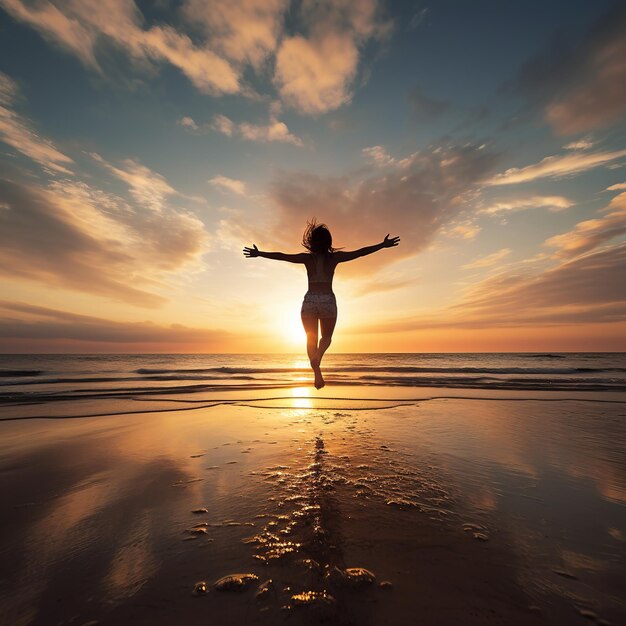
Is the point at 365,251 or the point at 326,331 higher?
the point at 365,251

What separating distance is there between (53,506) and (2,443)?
2.91 m

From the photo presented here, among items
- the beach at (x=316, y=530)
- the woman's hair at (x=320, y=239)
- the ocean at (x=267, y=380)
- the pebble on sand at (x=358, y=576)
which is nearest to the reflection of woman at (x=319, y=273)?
the woman's hair at (x=320, y=239)

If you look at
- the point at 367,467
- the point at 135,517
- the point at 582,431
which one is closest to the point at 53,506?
the point at 135,517

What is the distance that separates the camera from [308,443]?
380cm

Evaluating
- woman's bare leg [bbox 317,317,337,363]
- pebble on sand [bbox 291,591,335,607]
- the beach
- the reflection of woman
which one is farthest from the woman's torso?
pebble on sand [bbox 291,591,335,607]

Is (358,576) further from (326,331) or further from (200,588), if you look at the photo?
(326,331)

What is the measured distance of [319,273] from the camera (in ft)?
20.4

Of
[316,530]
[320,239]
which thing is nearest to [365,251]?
[320,239]

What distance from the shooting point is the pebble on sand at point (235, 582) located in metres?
1.37

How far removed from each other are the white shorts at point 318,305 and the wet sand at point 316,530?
2.63m

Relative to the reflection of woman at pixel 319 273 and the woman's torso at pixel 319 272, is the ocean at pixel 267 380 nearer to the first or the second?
the reflection of woman at pixel 319 273

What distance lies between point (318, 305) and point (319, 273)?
620 millimetres

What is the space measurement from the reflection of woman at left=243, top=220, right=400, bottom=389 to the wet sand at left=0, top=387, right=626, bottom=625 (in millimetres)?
2605

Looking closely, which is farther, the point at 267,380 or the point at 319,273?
the point at 267,380
